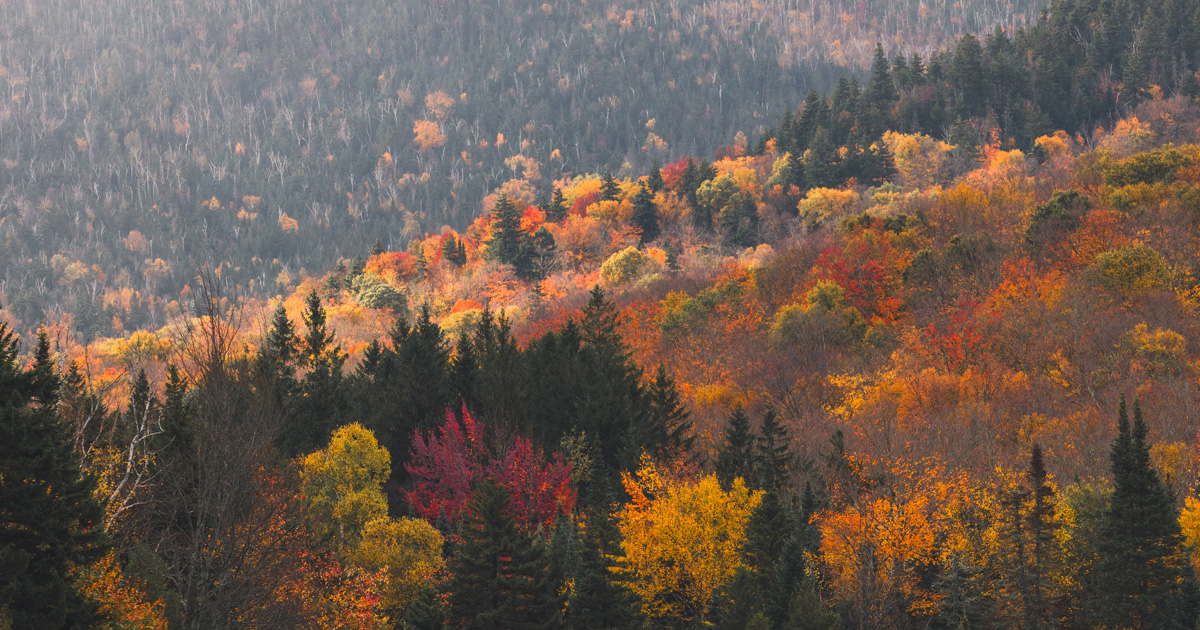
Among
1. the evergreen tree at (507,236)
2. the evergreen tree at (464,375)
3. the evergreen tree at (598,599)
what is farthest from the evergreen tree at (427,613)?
the evergreen tree at (507,236)

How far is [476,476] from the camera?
191 ft

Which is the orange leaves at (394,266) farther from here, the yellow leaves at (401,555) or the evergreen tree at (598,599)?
the evergreen tree at (598,599)

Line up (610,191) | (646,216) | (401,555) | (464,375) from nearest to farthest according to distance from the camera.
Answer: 1. (401,555)
2. (464,375)
3. (646,216)
4. (610,191)

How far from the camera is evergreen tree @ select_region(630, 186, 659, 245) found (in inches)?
5094

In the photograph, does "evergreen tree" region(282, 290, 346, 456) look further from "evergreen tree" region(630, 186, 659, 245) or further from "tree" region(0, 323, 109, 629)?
"evergreen tree" region(630, 186, 659, 245)

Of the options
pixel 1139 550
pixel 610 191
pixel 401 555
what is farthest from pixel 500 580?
pixel 610 191

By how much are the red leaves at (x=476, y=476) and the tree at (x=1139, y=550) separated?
28452 mm

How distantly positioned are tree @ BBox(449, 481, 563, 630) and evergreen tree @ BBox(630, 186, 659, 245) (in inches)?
3700

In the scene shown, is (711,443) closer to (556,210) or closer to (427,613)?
(427,613)

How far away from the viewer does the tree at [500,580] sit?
120ft

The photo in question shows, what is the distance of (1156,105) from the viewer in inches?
4697

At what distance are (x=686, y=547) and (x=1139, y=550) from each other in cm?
1879

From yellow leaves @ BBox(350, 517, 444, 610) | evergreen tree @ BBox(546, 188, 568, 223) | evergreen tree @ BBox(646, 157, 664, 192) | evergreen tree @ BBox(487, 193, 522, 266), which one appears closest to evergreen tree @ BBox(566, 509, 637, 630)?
yellow leaves @ BBox(350, 517, 444, 610)

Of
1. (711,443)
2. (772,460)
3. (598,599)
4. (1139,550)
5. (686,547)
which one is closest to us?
(598,599)
